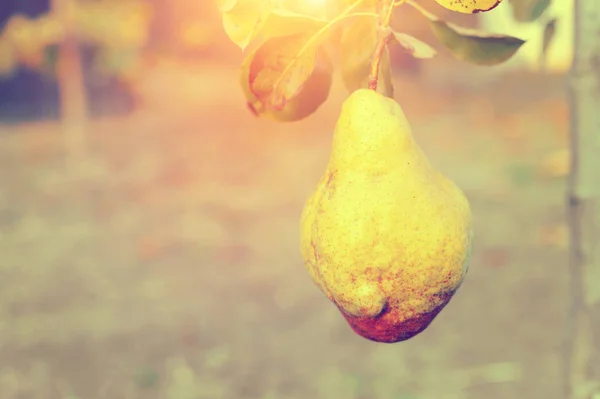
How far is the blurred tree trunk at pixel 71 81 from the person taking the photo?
23.3 ft

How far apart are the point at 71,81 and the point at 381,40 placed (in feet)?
24.0

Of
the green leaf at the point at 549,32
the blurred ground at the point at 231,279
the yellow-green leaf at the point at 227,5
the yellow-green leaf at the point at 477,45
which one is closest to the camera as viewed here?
the yellow-green leaf at the point at 227,5

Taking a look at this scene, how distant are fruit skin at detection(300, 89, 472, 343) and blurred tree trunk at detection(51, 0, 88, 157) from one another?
654 centimetres

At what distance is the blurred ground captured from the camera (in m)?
3.26

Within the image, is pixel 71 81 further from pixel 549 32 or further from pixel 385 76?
pixel 385 76

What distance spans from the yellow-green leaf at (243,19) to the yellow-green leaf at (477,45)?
0.26m

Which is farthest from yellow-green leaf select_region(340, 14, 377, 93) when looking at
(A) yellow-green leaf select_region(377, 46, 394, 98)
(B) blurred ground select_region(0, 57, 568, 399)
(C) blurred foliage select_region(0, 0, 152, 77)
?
(C) blurred foliage select_region(0, 0, 152, 77)

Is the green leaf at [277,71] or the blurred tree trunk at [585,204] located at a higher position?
the green leaf at [277,71]

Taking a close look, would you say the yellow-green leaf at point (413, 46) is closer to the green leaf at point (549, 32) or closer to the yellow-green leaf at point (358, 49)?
the yellow-green leaf at point (358, 49)

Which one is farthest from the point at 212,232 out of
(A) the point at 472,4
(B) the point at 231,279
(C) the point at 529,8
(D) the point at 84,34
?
(A) the point at 472,4

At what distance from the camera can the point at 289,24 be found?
89cm

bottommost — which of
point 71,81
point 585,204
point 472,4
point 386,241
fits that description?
point 71,81

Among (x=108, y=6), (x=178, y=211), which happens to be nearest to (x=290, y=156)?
(x=178, y=211)

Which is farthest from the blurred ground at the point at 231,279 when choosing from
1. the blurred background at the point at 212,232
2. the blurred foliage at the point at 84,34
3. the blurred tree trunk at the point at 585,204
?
the blurred tree trunk at the point at 585,204
